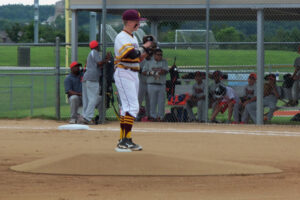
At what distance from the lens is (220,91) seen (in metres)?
15.4

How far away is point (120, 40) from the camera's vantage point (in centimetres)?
938

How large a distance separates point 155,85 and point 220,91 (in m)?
1.58

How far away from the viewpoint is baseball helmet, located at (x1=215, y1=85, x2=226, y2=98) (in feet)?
50.4

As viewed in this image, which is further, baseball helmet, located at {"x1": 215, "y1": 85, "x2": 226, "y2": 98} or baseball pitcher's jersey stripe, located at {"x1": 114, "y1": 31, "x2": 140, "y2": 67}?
baseball helmet, located at {"x1": 215, "y1": 85, "x2": 226, "y2": 98}

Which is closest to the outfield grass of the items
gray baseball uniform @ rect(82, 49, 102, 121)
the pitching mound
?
gray baseball uniform @ rect(82, 49, 102, 121)

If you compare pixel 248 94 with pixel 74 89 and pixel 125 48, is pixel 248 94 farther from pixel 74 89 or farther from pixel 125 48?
pixel 125 48

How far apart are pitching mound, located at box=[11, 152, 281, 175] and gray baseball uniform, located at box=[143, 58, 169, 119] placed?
271 inches

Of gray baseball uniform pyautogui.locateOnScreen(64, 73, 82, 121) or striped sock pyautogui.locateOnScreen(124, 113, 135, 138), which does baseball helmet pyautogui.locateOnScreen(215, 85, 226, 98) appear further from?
striped sock pyautogui.locateOnScreen(124, 113, 135, 138)

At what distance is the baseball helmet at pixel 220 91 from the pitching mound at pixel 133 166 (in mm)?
6933

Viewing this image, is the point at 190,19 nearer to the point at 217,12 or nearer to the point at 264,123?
the point at 217,12

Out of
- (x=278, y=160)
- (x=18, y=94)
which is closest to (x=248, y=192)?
(x=278, y=160)

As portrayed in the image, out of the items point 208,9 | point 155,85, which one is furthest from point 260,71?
point 155,85

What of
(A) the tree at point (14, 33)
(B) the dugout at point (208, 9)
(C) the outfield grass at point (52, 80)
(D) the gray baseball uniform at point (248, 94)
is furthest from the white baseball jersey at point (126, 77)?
(A) the tree at point (14, 33)

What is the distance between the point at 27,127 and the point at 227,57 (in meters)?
11.3
